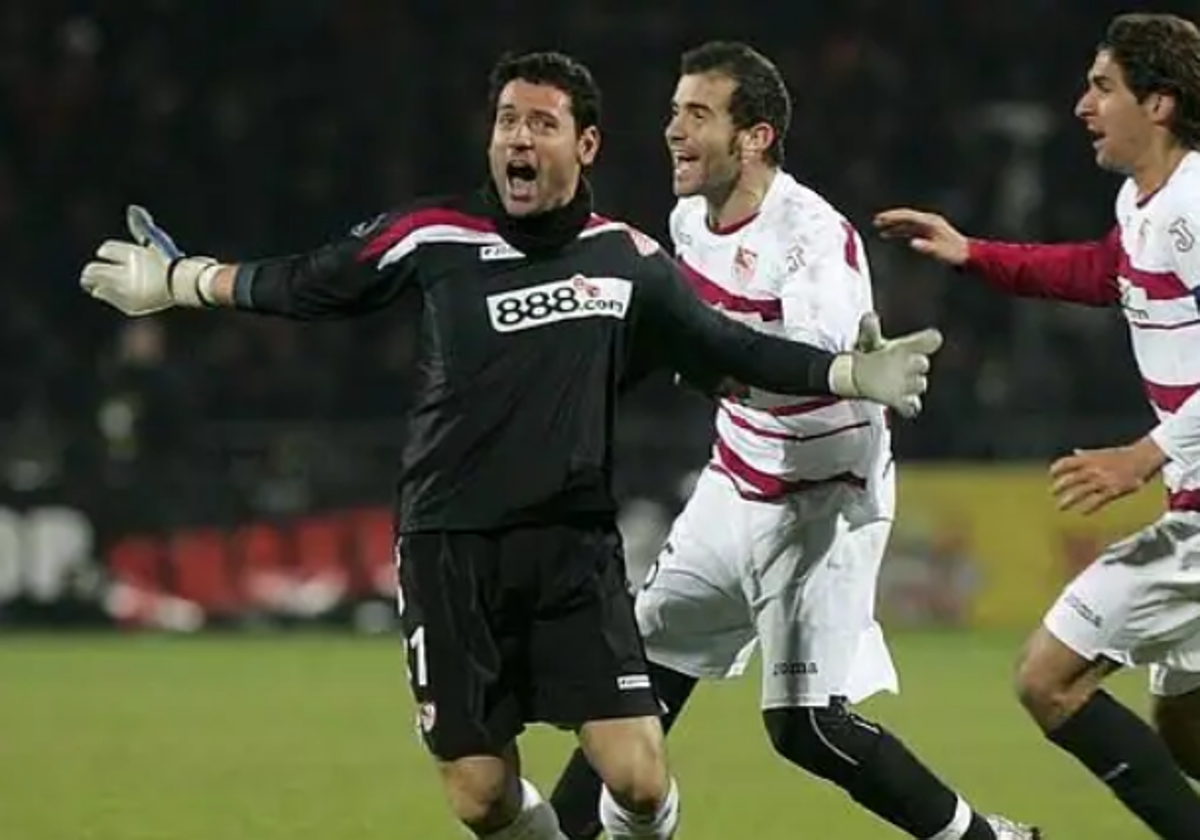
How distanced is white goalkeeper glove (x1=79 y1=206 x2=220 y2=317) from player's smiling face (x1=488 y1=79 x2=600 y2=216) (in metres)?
0.74

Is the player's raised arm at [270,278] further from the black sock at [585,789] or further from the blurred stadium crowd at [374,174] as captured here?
the blurred stadium crowd at [374,174]

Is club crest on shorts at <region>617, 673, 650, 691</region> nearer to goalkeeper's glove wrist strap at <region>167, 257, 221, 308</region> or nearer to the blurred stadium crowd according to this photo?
goalkeeper's glove wrist strap at <region>167, 257, 221, 308</region>

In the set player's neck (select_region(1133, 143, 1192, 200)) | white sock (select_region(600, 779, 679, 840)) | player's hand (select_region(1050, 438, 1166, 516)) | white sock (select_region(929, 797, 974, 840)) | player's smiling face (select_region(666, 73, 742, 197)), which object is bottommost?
white sock (select_region(929, 797, 974, 840))

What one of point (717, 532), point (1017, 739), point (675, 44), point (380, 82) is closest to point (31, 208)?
point (380, 82)

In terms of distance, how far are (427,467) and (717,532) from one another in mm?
1344

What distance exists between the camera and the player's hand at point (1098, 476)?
22.7ft

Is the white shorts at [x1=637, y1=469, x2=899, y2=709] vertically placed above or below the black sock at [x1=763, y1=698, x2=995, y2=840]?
above

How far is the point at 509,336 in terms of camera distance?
262 inches

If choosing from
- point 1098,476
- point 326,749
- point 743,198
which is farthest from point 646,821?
point 326,749

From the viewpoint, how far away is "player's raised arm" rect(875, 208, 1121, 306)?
7.74m

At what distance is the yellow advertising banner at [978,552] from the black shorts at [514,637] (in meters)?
11.2

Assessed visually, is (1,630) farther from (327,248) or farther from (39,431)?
(327,248)

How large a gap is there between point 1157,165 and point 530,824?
240 centimetres

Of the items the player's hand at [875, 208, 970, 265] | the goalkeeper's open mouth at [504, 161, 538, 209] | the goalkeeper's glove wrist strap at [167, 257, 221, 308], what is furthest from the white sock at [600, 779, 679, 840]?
the player's hand at [875, 208, 970, 265]
